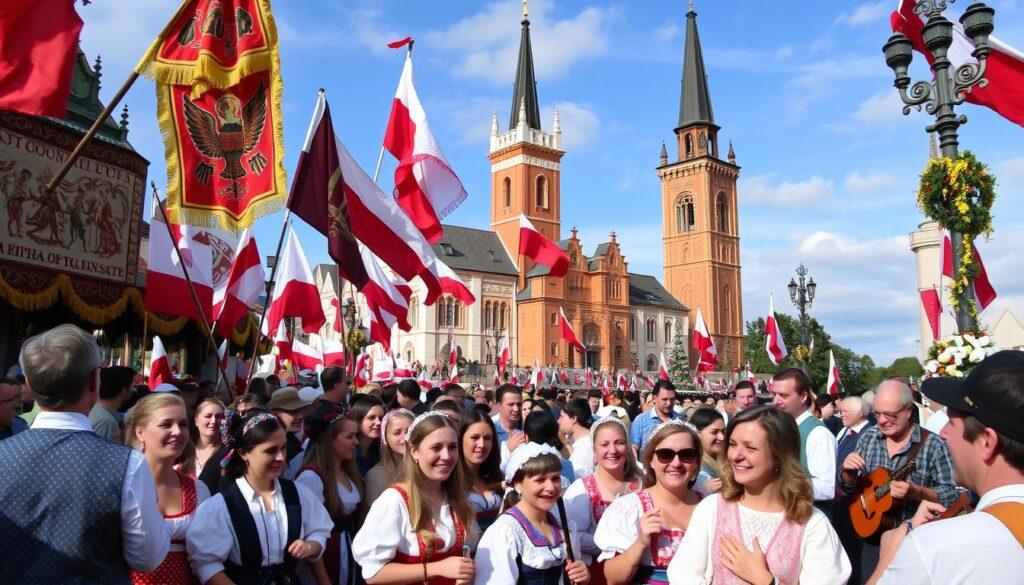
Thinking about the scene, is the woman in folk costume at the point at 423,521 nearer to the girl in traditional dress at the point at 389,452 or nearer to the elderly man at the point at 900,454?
the girl in traditional dress at the point at 389,452

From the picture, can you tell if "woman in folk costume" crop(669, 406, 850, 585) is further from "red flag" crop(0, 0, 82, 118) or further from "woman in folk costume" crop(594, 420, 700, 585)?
"red flag" crop(0, 0, 82, 118)

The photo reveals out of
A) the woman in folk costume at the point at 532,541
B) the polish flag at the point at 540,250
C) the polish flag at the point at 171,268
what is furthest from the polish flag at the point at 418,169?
the woman in folk costume at the point at 532,541

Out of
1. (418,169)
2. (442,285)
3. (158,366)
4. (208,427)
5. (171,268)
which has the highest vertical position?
(418,169)

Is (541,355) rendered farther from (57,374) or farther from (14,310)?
(57,374)

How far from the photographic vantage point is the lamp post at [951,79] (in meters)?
9.35

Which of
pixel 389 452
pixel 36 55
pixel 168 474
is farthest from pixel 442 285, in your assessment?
pixel 168 474

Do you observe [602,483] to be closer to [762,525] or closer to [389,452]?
[762,525]

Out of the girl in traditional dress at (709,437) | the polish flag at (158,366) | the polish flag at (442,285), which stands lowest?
the girl in traditional dress at (709,437)

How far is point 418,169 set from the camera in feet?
36.6

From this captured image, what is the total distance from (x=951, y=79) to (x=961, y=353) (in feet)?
12.3

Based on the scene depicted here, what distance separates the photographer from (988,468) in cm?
227

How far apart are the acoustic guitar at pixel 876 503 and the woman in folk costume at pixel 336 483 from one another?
3507 millimetres

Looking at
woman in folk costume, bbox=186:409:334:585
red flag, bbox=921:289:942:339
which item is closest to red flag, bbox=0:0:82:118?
woman in folk costume, bbox=186:409:334:585

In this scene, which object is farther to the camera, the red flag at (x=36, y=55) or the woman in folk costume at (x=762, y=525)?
the red flag at (x=36, y=55)
